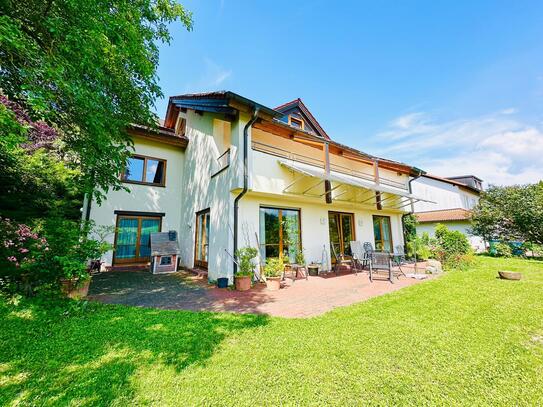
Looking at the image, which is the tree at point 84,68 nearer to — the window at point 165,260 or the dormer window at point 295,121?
the window at point 165,260

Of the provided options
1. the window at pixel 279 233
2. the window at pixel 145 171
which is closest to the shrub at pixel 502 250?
the window at pixel 279 233

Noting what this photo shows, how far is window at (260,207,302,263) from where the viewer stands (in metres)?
10.1

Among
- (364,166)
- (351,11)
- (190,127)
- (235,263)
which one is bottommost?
(235,263)

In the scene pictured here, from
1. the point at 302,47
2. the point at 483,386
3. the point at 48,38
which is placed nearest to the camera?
the point at 483,386

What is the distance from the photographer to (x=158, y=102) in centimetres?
855

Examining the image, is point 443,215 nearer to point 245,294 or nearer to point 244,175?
point 244,175

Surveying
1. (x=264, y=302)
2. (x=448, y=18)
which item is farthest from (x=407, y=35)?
(x=264, y=302)

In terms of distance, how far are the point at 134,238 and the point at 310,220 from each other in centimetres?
1039

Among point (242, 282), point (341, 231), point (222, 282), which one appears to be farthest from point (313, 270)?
point (222, 282)

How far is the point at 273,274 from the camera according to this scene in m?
8.40

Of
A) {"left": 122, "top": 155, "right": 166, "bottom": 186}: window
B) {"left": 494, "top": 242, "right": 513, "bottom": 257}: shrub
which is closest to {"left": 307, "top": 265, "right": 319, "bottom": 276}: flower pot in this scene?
{"left": 122, "top": 155, "right": 166, "bottom": 186}: window

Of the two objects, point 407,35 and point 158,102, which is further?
point 407,35

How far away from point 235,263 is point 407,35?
43.8ft

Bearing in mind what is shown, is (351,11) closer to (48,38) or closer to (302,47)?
(302,47)
